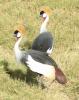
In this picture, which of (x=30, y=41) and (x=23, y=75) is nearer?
(x=23, y=75)

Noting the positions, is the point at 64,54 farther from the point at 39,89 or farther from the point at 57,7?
the point at 57,7

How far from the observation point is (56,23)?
11055 millimetres

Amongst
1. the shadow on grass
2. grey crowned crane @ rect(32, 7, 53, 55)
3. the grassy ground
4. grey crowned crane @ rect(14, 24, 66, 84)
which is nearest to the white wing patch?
grey crowned crane @ rect(14, 24, 66, 84)

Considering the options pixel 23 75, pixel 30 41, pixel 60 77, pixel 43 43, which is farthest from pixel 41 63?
pixel 30 41

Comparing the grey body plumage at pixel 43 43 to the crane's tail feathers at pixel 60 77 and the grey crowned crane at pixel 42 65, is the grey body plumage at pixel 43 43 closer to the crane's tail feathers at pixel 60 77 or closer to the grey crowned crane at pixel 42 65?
the grey crowned crane at pixel 42 65

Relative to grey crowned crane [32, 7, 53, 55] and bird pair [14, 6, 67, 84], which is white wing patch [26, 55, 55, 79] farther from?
grey crowned crane [32, 7, 53, 55]

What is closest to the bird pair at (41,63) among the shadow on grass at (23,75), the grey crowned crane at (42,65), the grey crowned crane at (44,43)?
the grey crowned crane at (42,65)

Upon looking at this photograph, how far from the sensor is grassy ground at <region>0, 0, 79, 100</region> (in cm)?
788

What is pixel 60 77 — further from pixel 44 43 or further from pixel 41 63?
pixel 44 43

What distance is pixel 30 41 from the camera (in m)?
10.0

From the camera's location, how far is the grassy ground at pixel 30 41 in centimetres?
788

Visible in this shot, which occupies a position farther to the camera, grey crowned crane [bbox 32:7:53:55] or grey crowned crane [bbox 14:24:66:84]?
grey crowned crane [bbox 32:7:53:55]

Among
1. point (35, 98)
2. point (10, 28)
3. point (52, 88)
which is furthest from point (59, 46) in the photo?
point (35, 98)

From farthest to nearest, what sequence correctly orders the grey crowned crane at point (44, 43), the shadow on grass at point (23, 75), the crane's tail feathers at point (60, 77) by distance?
1. the grey crowned crane at point (44, 43)
2. the shadow on grass at point (23, 75)
3. the crane's tail feathers at point (60, 77)
